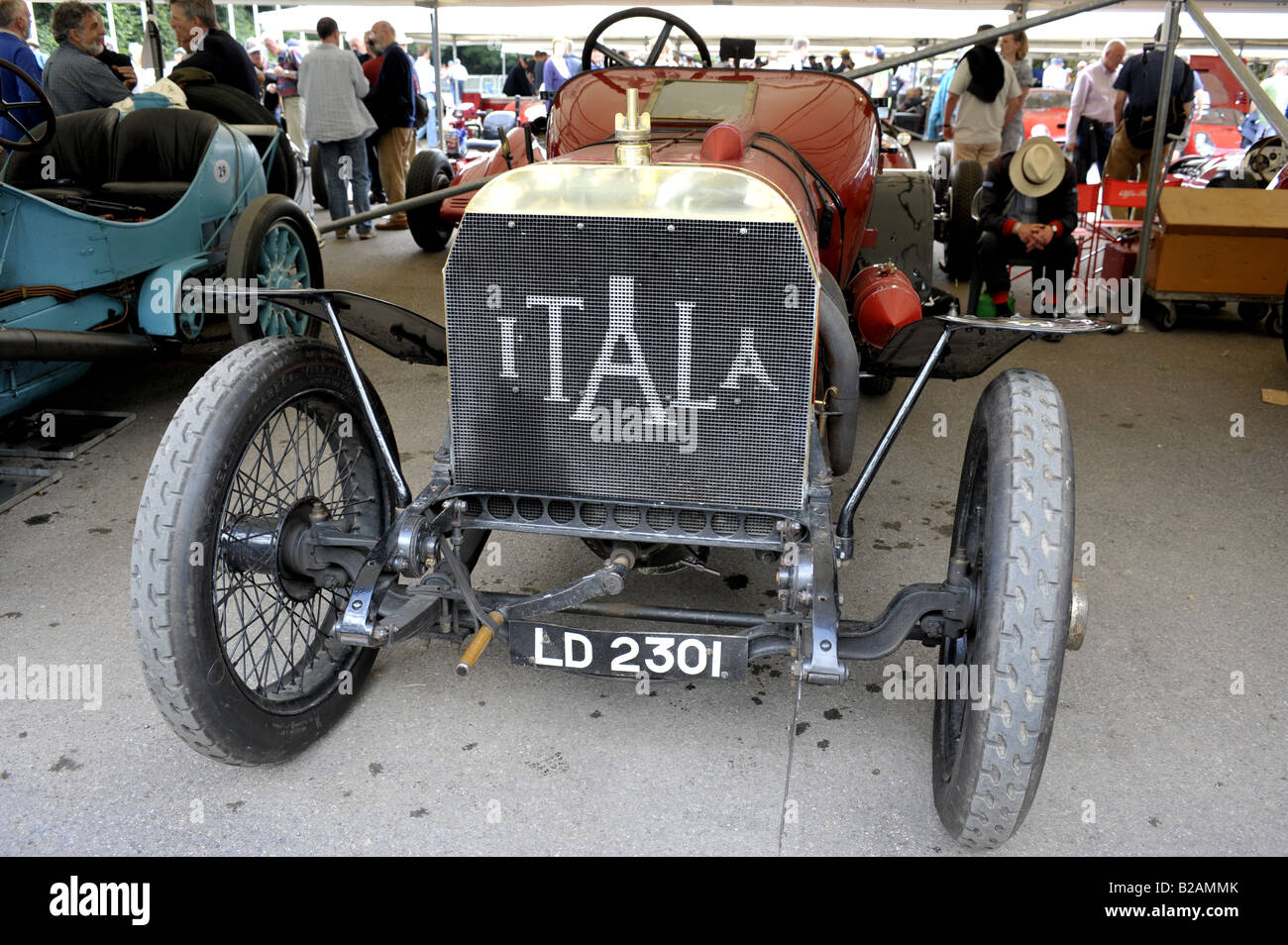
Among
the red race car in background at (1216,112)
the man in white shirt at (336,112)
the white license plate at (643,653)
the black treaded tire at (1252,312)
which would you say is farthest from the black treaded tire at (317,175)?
the red race car in background at (1216,112)

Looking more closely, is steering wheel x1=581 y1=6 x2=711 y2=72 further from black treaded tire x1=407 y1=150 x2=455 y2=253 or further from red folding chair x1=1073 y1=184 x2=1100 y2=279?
red folding chair x1=1073 y1=184 x2=1100 y2=279

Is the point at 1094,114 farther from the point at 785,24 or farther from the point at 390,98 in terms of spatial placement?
the point at 390,98

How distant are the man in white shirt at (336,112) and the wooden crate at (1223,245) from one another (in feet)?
19.0

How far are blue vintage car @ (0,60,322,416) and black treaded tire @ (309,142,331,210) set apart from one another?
2613mm

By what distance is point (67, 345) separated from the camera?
374 cm

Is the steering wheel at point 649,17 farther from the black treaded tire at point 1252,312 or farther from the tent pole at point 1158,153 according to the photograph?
the black treaded tire at point 1252,312

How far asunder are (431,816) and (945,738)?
1142mm

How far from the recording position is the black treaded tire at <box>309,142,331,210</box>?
8.36 metres

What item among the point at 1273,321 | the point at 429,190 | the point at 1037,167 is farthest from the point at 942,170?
the point at 429,190

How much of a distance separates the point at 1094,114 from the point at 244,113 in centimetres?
712

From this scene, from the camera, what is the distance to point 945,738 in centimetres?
226

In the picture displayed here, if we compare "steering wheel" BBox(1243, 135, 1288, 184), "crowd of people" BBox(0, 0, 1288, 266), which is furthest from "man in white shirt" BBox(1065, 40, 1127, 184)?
"steering wheel" BBox(1243, 135, 1288, 184)

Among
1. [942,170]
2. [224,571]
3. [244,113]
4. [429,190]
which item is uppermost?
[244,113]

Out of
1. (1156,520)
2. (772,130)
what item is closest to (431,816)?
(772,130)
